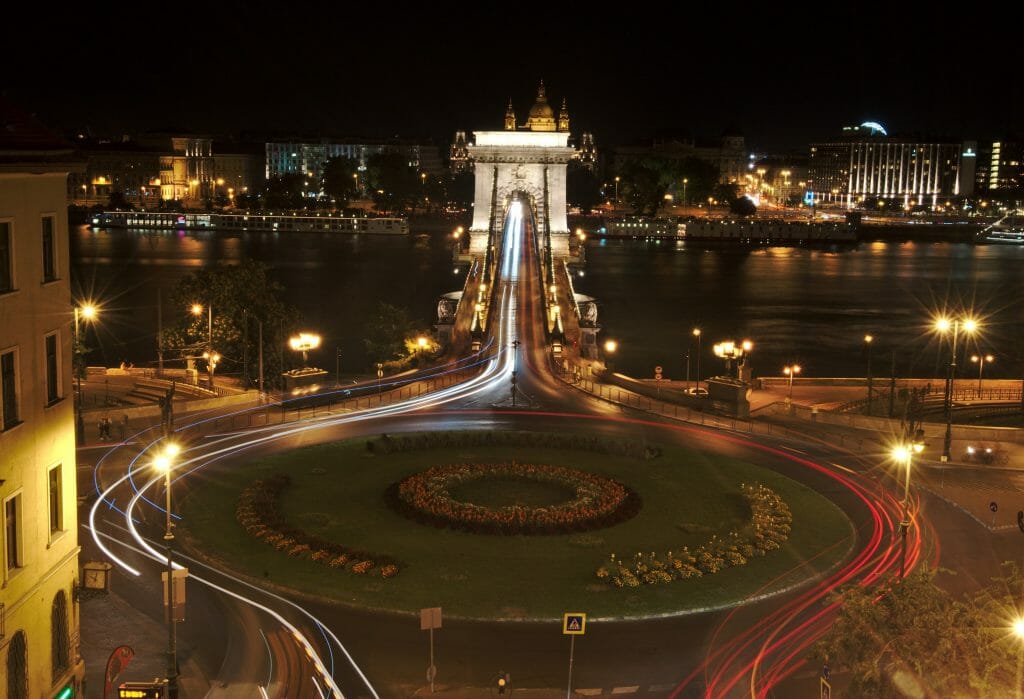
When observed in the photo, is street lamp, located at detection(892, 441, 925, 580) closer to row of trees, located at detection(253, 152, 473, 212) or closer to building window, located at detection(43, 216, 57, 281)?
building window, located at detection(43, 216, 57, 281)

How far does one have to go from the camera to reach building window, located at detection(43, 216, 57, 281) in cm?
1316

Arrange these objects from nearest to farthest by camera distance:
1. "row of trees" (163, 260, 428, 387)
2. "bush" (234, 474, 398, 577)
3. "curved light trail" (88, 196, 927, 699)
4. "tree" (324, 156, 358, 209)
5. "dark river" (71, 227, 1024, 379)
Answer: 1. "curved light trail" (88, 196, 927, 699)
2. "bush" (234, 474, 398, 577)
3. "row of trees" (163, 260, 428, 387)
4. "dark river" (71, 227, 1024, 379)
5. "tree" (324, 156, 358, 209)

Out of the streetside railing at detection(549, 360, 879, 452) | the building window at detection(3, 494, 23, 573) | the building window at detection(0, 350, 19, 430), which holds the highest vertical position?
the building window at detection(0, 350, 19, 430)

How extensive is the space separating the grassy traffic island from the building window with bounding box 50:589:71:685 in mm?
6121

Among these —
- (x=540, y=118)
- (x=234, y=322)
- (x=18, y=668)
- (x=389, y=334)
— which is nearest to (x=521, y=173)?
(x=540, y=118)

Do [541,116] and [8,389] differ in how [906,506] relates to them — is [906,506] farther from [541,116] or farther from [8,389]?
[541,116]

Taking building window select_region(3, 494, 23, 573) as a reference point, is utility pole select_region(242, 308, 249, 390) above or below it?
below

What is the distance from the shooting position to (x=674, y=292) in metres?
91.5

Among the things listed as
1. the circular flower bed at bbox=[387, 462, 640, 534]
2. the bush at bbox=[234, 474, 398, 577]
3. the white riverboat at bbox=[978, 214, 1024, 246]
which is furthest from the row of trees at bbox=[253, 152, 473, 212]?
the bush at bbox=[234, 474, 398, 577]

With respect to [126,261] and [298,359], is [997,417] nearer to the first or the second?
[298,359]

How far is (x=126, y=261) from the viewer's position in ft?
352

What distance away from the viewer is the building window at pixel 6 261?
12109mm

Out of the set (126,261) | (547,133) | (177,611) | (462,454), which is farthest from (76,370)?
(547,133)

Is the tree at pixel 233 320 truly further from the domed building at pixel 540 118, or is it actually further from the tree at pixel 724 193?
the tree at pixel 724 193
